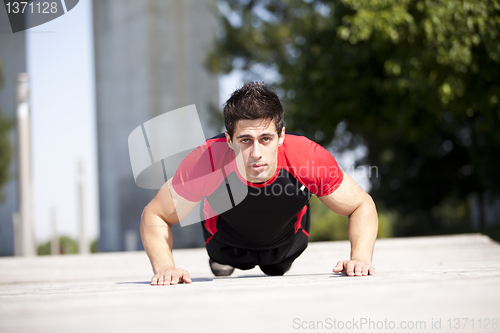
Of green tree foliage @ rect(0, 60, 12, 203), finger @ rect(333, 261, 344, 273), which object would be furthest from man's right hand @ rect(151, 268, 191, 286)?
green tree foliage @ rect(0, 60, 12, 203)

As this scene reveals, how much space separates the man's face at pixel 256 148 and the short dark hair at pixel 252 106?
37 mm

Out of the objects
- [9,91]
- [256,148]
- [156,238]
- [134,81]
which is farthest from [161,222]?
[9,91]

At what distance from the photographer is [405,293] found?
144cm

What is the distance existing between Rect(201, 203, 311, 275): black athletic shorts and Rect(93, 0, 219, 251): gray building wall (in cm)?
1501

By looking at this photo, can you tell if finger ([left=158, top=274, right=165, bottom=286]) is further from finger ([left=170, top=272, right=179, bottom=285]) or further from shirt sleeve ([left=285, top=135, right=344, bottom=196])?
shirt sleeve ([left=285, top=135, right=344, bottom=196])

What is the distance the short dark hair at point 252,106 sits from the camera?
2.49 m

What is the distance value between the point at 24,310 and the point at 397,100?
26.5 ft

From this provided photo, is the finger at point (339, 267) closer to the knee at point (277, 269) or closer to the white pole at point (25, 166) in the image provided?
the knee at point (277, 269)

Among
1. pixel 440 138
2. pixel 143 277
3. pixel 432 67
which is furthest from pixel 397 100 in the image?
pixel 440 138

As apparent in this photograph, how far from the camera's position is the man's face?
2.47 m

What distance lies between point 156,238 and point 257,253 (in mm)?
817

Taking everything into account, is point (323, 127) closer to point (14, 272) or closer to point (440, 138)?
point (14, 272)

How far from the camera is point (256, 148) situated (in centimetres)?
247

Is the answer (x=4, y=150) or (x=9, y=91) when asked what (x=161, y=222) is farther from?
(x=4, y=150)
